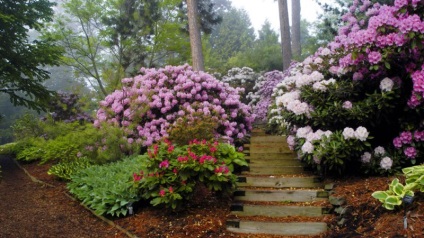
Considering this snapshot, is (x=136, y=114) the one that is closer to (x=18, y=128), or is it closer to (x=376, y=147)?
(x=376, y=147)

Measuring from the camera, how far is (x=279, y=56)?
53.0 ft

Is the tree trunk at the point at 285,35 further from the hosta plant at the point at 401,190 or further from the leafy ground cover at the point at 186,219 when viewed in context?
the hosta plant at the point at 401,190

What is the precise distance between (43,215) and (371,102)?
16.6 ft

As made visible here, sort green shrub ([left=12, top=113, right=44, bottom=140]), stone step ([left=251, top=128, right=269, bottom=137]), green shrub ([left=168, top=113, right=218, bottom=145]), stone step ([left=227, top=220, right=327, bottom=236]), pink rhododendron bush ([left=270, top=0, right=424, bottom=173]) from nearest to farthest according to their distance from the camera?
stone step ([left=227, top=220, right=327, bottom=236]), pink rhododendron bush ([left=270, top=0, right=424, bottom=173]), green shrub ([left=168, top=113, right=218, bottom=145]), stone step ([left=251, top=128, right=269, bottom=137]), green shrub ([left=12, top=113, right=44, bottom=140])

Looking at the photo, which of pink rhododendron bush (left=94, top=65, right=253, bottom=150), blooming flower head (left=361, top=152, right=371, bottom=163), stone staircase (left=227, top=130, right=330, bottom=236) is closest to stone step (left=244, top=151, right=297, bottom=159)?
stone staircase (left=227, top=130, right=330, bottom=236)

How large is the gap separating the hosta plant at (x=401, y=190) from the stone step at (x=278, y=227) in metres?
0.76

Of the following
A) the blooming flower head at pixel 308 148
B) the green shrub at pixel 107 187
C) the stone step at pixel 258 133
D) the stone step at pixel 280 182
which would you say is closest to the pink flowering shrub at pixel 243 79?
the stone step at pixel 258 133

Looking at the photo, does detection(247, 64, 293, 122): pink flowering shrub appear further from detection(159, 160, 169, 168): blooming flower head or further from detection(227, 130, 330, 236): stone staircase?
detection(159, 160, 169, 168): blooming flower head

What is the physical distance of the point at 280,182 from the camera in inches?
217

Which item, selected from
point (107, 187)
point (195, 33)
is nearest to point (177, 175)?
point (107, 187)

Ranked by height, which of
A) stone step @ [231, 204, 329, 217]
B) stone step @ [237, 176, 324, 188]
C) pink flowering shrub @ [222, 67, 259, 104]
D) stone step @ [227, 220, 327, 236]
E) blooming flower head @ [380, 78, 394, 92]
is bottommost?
stone step @ [227, 220, 327, 236]

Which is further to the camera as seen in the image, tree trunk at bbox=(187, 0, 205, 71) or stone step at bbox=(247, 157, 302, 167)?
tree trunk at bbox=(187, 0, 205, 71)

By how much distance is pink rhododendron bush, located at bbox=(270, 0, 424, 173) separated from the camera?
15.9 feet

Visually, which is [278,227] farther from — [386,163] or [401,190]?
[386,163]
